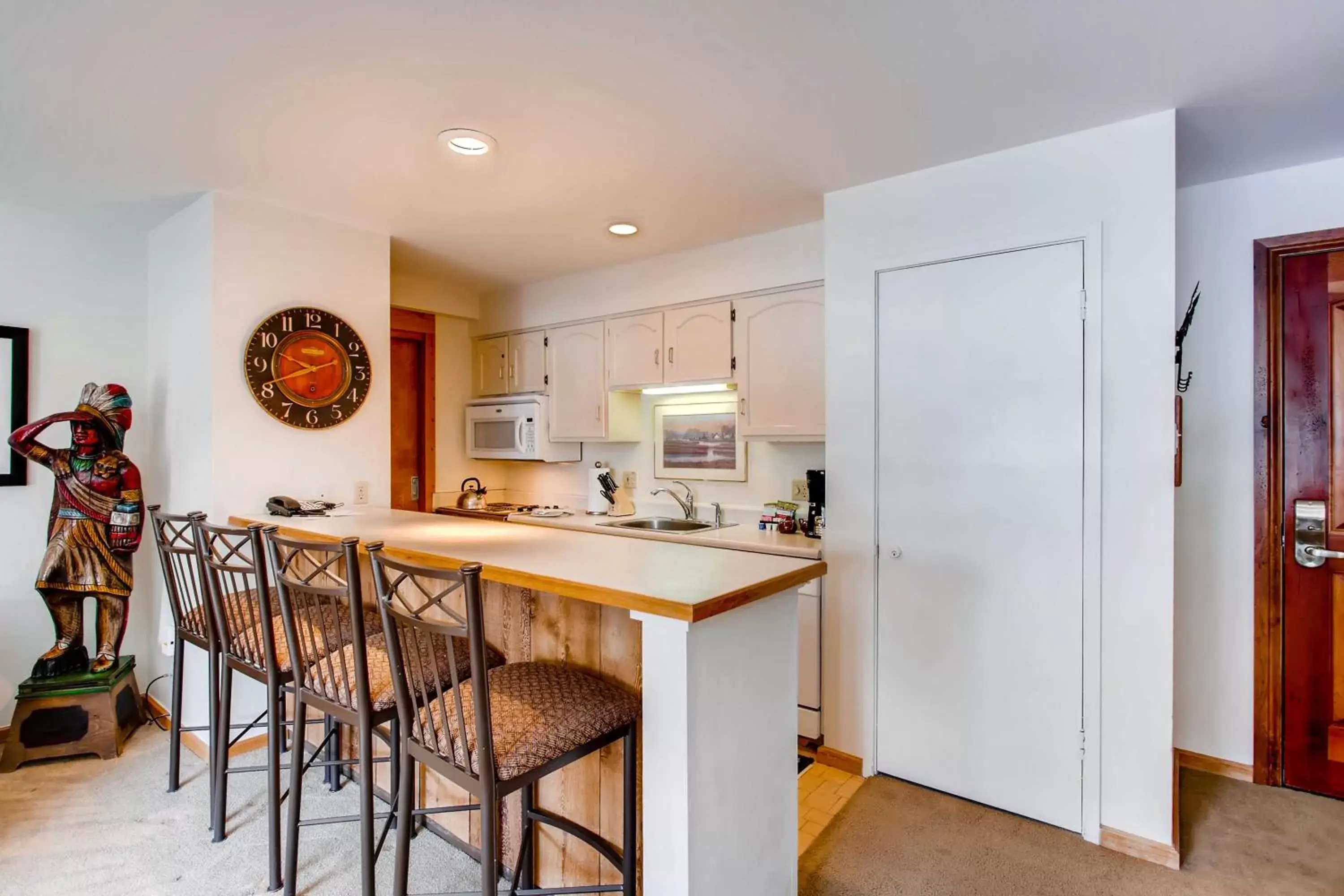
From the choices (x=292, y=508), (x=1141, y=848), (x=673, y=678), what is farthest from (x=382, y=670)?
(x=1141, y=848)

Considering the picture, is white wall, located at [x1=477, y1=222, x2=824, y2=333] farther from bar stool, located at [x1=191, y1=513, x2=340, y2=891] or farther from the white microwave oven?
bar stool, located at [x1=191, y1=513, x2=340, y2=891]

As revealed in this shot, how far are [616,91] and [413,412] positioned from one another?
3.06 m

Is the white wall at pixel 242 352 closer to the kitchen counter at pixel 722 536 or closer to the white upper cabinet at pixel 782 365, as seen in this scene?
the kitchen counter at pixel 722 536

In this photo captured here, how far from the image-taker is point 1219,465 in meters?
2.63

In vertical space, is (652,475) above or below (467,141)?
below

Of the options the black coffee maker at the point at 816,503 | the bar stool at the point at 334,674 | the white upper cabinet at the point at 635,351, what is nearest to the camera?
the bar stool at the point at 334,674

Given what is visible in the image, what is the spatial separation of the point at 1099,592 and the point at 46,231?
446 cm

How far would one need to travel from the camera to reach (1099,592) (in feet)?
7.18

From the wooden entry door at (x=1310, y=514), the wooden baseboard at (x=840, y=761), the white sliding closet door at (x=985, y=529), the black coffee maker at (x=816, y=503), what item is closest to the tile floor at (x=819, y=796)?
the wooden baseboard at (x=840, y=761)

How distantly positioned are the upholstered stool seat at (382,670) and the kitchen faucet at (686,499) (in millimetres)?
2025

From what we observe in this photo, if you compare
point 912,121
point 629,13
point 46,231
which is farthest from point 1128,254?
point 46,231

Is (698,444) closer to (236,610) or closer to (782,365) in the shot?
(782,365)

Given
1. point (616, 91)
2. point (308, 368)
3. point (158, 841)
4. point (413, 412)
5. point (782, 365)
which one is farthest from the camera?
point (413, 412)

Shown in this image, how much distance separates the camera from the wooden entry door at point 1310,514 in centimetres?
245
